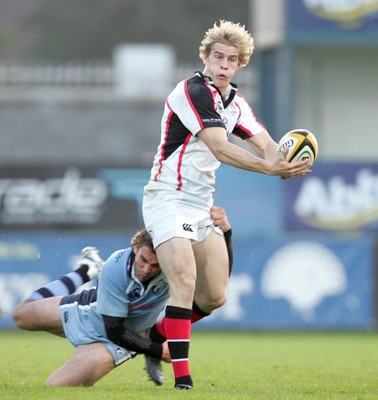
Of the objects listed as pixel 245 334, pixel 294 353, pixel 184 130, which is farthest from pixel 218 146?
pixel 245 334

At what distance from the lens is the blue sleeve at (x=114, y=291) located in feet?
29.0

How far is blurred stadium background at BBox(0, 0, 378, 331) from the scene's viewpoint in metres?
18.5

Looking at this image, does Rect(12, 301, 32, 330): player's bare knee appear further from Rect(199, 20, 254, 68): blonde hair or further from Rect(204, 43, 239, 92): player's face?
Rect(199, 20, 254, 68): blonde hair

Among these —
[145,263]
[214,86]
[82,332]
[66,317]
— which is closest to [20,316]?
[66,317]

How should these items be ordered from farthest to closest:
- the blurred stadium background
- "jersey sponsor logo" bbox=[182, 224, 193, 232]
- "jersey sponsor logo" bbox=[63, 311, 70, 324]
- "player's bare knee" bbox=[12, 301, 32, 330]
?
the blurred stadium background, "player's bare knee" bbox=[12, 301, 32, 330], "jersey sponsor logo" bbox=[63, 311, 70, 324], "jersey sponsor logo" bbox=[182, 224, 193, 232]

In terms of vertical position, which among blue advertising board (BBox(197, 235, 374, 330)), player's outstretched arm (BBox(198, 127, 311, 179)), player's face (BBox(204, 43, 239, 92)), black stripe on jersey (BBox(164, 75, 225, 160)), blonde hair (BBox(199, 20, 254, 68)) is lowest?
blue advertising board (BBox(197, 235, 374, 330))

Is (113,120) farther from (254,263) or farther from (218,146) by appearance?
(218,146)

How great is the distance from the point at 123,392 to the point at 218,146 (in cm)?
183

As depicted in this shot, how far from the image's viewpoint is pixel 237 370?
36.4ft

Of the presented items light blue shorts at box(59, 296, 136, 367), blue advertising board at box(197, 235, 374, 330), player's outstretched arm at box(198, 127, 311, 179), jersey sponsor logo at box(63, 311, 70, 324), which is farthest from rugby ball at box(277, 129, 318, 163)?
blue advertising board at box(197, 235, 374, 330)

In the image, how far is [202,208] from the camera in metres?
8.99

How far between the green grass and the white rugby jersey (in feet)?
4.84

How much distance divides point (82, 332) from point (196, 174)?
145 centimetres

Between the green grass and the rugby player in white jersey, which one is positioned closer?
the green grass
